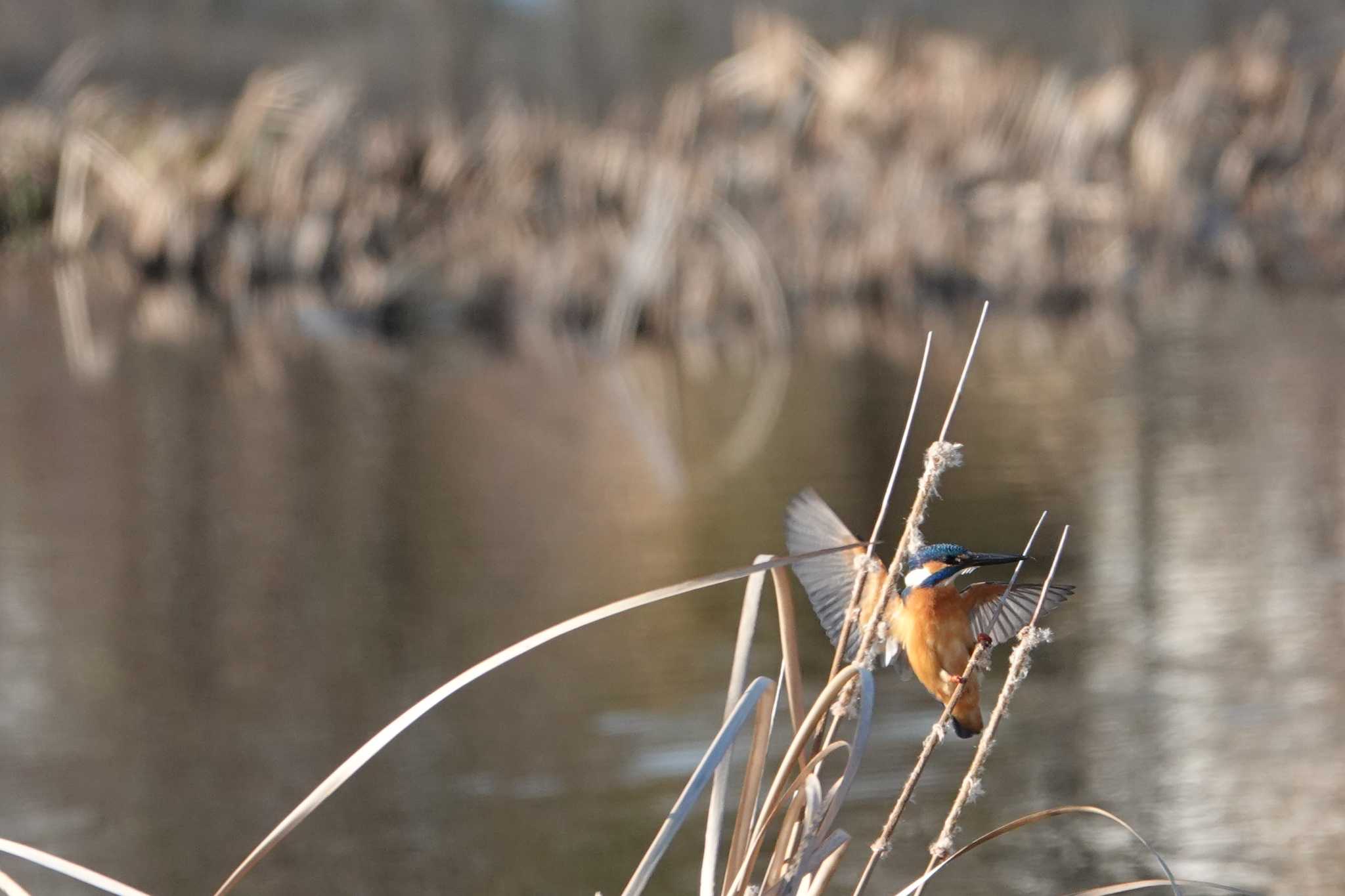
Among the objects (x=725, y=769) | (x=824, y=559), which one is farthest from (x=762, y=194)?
(x=824, y=559)

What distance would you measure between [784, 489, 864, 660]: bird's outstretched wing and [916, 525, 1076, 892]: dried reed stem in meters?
0.14

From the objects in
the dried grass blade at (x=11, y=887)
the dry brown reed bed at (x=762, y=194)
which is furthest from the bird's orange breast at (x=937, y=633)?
the dry brown reed bed at (x=762, y=194)

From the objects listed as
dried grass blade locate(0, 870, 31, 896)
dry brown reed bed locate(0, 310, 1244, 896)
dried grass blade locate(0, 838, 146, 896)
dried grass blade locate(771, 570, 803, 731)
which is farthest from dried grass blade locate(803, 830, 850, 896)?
dried grass blade locate(0, 870, 31, 896)

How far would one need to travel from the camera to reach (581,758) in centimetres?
376

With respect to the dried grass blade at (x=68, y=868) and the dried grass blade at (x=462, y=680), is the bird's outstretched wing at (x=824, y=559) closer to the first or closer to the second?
the dried grass blade at (x=462, y=680)

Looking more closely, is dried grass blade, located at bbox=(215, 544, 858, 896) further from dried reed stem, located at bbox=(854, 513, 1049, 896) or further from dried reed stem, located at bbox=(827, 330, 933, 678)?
dried reed stem, located at bbox=(854, 513, 1049, 896)

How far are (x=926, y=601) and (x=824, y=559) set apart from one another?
19cm

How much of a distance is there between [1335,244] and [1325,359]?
169 inches

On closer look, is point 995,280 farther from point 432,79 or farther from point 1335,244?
point 432,79

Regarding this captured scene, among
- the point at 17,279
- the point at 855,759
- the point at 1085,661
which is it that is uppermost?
the point at 855,759

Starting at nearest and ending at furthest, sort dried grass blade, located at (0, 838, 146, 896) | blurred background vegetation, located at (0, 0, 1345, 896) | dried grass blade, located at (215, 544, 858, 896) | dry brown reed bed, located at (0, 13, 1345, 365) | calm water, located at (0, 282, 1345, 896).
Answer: dried grass blade, located at (215, 544, 858, 896)
dried grass blade, located at (0, 838, 146, 896)
calm water, located at (0, 282, 1345, 896)
blurred background vegetation, located at (0, 0, 1345, 896)
dry brown reed bed, located at (0, 13, 1345, 365)

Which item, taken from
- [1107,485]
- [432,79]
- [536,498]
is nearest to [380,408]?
[536,498]

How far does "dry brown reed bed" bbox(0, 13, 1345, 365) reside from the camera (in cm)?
1124

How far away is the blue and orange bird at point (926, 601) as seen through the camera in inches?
63.7
